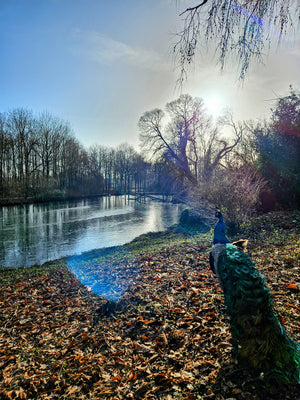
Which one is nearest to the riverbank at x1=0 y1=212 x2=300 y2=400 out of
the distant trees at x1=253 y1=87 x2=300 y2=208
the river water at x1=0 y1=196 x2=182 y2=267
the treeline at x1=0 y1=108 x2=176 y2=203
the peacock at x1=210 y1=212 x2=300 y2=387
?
the peacock at x1=210 y1=212 x2=300 y2=387

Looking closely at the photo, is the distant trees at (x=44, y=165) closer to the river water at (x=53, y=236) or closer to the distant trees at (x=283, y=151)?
the river water at (x=53, y=236)

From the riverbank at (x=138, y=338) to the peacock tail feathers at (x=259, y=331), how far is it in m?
0.24

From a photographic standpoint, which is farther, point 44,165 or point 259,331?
point 44,165

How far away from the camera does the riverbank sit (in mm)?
2511

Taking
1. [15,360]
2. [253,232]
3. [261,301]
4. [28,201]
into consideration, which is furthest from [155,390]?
[28,201]

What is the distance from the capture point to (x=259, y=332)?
2070 mm

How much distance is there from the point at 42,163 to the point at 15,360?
4158 cm

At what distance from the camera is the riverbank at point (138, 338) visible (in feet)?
8.24

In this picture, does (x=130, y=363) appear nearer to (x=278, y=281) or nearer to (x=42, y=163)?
(x=278, y=281)

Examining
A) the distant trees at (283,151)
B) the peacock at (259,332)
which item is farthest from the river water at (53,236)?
the peacock at (259,332)

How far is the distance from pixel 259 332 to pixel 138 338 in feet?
6.58

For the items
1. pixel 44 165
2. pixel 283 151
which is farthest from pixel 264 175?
pixel 44 165

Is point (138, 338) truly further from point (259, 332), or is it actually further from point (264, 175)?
point (264, 175)

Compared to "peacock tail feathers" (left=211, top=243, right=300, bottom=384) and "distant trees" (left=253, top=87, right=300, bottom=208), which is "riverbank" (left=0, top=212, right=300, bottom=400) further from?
"distant trees" (left=253, top=87, right=300, bottom=208)
